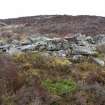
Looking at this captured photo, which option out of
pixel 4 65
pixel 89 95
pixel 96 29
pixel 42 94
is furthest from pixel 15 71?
pixel 96 29

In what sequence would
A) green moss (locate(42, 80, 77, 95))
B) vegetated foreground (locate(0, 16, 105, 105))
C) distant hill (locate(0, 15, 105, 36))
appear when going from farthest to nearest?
1. distant hill (locate(0, 15, 105, 36))
2. green moss (locate(42, 80, 77, 95))
3. vegetated foreground (locate(0, 16, 105, 105))

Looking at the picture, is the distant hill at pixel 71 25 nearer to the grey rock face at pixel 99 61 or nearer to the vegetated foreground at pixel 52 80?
the grey rock face at pixel 99 61

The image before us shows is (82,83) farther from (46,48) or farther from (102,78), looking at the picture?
(46,48)

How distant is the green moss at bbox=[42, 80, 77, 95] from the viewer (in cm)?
871

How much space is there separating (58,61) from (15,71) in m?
2.69

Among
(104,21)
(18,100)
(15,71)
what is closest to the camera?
(18,100)

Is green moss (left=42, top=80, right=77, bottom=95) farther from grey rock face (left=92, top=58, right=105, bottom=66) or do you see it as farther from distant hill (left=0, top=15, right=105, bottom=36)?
distant hill (left=0, top=15, right=105, bottom=36)

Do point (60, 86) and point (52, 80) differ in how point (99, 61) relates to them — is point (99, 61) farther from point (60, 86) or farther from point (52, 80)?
point (60, 86)

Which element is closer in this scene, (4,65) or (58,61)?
(4,65)

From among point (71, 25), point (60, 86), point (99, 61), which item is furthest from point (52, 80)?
point (71, 25)

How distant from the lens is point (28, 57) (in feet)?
38.1

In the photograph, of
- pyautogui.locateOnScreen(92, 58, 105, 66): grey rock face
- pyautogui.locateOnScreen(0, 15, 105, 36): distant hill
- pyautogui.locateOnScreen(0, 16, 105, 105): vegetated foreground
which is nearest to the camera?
pyautogui.locateOnScreen(0, 16, 105, 105): vegetated foreground

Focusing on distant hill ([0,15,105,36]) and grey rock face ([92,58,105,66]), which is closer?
grey rock face ([92,58,105,66])

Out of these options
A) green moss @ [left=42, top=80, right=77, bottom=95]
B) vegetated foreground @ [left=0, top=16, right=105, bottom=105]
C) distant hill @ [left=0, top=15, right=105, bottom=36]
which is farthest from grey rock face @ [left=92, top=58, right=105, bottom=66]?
distant hill @ [left=0, top=15, right=105, bottom=36]
